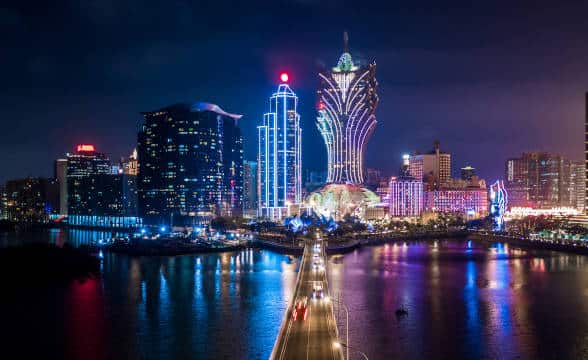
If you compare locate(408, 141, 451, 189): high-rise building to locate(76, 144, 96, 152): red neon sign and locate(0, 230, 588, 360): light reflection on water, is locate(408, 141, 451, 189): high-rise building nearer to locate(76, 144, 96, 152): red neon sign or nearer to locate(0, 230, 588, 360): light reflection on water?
locate(76, 144, 96, 152): red neon sign

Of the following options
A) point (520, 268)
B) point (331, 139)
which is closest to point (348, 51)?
point (331, 139)

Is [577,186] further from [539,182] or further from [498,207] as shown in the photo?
[498,207]

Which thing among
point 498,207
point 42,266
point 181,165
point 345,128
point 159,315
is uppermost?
A: point 345,128

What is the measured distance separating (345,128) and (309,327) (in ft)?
251

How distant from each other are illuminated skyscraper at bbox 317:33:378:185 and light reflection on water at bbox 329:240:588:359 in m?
42.9

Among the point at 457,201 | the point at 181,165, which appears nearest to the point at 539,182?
the point at 457,201

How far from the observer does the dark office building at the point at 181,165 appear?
109 m

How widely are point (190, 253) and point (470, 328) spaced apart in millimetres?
39750

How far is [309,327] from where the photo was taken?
80.4 ft

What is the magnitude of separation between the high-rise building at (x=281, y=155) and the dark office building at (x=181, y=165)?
12156 millimetres

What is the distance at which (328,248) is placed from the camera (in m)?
66.6

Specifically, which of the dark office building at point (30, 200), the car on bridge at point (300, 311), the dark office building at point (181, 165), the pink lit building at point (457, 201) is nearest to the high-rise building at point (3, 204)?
the dark office building at point (30, 200)

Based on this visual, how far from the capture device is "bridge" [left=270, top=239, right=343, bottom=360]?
67.7ft

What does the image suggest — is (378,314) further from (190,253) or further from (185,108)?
(185,108)
